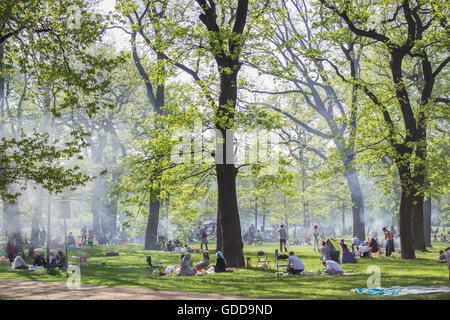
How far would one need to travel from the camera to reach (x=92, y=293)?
1332 centimetres

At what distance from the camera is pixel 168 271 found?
1894cm

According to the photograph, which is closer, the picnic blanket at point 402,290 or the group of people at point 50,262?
the picnic blanket at point 402,290

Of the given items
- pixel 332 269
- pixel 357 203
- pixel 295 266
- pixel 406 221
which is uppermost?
pixel 357 203

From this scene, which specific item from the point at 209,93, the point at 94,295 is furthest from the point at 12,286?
the point at 209,93

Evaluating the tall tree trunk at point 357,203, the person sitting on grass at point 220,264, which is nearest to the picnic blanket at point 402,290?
the person sitting on grass at point 220,264

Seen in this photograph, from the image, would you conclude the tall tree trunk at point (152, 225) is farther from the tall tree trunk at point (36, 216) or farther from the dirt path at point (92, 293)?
the dirt path at point (92, 293)

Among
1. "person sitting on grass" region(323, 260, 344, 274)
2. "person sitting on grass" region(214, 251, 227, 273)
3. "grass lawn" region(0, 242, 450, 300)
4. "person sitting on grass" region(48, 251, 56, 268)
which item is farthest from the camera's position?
"person sitting on grass" region(48, 251, 56, 268)

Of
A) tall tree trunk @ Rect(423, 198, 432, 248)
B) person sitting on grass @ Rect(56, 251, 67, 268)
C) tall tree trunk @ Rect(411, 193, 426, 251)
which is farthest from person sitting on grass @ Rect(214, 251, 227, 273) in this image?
tall tree trunk @ Rect(423, 198, 432, 248)

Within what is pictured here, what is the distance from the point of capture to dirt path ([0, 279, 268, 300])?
12.2m

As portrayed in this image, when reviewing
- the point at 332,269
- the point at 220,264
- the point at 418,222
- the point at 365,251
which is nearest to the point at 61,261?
the point at 220,264

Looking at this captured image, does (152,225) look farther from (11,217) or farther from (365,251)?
(365,251)

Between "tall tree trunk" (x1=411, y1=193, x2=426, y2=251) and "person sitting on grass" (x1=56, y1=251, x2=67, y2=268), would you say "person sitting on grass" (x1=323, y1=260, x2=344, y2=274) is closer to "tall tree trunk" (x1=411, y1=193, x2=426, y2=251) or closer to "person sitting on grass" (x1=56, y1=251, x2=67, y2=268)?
"tall tree trunk" (x1=411, y1=193, x2=426, y2=251)

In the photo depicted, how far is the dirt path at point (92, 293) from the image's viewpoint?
40.0ft
